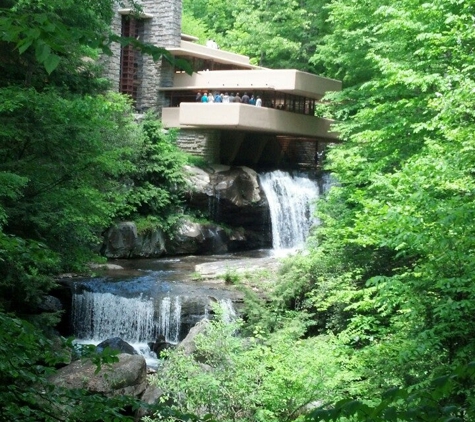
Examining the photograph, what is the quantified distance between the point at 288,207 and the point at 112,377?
51.1 feet

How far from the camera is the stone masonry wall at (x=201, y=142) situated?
27.6 m

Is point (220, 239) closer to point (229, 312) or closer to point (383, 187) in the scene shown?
point (229, 312)

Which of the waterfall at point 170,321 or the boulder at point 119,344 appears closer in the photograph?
the boulder at point 119,344

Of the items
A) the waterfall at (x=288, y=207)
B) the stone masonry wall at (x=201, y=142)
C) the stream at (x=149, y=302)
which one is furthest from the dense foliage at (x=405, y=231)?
the stone masonry wall at (x=201, y=142)

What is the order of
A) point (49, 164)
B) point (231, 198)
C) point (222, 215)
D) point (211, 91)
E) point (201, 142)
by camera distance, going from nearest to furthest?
point (49, 164), point (231, 198), point (222, 215), point (201, 142), point (211, 91)

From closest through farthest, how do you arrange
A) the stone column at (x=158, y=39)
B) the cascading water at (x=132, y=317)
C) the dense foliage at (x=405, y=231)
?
the dense foliage at (x=405, y=231)
the cascading water at (x=132, y=317)
the stone column at (x=158, y=39)

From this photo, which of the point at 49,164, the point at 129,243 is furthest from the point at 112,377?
the point at 129,243

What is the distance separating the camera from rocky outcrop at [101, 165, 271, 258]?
945 inches

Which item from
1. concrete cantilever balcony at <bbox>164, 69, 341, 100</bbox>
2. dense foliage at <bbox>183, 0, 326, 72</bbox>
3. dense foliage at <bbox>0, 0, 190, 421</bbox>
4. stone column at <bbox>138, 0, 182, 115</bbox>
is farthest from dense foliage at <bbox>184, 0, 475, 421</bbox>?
dense foliage at <bbox>183, 0, 326, 72</bbox>

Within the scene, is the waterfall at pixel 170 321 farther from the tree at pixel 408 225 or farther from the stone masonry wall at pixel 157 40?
the stone masonry wall at pixel 157 40

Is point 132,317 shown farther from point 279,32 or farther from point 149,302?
point 279,32

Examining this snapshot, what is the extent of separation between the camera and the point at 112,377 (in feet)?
37.2

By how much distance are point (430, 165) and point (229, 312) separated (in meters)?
6.62

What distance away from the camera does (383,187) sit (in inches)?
514
